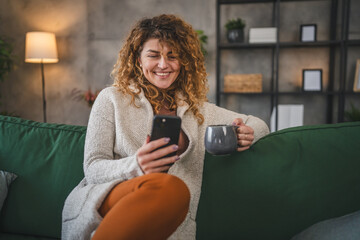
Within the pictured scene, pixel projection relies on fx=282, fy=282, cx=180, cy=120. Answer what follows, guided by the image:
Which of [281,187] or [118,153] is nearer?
[281,187]

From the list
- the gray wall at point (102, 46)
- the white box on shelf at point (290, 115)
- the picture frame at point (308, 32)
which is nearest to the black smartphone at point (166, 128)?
the white box on shelf at point (290, 115)

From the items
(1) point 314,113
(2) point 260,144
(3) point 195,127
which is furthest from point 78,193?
(1) point 314,113

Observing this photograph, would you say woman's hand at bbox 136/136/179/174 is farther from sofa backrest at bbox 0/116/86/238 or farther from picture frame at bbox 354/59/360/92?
picture frame at bbox 354/59/360/92

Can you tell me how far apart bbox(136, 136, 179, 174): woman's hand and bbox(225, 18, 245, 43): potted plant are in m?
2.27

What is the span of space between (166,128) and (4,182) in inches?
27.7

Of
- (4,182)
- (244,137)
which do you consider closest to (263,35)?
(244,137)

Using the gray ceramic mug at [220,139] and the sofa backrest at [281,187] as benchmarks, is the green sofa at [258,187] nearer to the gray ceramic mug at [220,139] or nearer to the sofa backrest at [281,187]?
the sofa backrest at [281,187]

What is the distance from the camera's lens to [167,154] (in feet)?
2.77

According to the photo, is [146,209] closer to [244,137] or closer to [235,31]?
Answer: [244,137]

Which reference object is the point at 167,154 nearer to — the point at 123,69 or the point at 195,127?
the point at 195,127

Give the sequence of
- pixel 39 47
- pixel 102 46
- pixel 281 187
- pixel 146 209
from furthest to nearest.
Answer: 1. pixel 102 46
2. pixel 39 47
3. pixel 281 187
4. pixel 146 209

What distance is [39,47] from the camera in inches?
114

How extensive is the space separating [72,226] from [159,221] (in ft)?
1.07

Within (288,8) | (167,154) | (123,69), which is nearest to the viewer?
(167,154)
